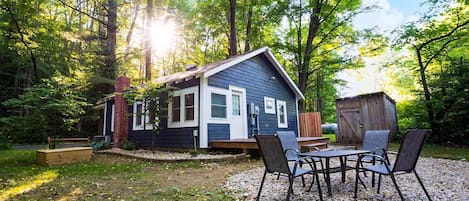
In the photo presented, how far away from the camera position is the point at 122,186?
13.7 feet

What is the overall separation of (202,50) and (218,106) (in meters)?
12.7

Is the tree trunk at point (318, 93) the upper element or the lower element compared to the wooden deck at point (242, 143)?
upper

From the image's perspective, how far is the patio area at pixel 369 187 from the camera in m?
3.20

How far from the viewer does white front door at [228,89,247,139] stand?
8.77m

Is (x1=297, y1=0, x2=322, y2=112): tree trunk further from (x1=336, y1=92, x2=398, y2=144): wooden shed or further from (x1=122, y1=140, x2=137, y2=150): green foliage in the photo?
(x1=122, y1=140, x2=137, y2=150): green foliage

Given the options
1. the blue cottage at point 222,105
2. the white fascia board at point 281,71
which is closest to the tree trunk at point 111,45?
the blue cottage at point 222,105

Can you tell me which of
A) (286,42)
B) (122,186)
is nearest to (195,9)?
(286,42)

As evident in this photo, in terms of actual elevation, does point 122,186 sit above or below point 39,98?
below

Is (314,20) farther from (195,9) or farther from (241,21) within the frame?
(195,9)

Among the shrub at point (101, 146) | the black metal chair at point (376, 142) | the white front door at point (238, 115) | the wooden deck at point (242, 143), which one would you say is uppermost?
the white front door at point (238, 115)

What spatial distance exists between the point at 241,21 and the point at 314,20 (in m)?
4.81

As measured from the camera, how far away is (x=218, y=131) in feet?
27.0

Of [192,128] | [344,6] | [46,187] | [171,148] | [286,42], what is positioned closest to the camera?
[46,187]

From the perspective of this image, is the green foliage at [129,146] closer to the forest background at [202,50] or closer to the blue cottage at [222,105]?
the blue cottage at [222,105]
